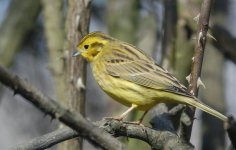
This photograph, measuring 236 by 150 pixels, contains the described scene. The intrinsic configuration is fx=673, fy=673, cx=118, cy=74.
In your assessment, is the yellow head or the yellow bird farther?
the yellow head

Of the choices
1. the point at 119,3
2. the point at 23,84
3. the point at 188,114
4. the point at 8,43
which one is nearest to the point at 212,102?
the point at 119,3

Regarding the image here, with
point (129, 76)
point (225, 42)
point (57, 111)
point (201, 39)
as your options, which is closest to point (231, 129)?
point (57, 111)

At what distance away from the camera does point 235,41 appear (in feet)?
23.2

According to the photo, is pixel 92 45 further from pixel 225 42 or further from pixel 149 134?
pixel 149 134

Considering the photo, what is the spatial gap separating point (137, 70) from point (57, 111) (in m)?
3.11

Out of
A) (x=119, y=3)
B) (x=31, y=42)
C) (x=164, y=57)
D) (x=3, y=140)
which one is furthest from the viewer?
(x=3, y=140)

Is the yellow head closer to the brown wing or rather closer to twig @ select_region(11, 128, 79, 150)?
Answer: the brown wing

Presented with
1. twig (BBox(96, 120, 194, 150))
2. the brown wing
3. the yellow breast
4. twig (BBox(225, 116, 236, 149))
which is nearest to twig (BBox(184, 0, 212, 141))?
twig (BBox(96, 120, 194, 150))

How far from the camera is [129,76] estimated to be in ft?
18.4

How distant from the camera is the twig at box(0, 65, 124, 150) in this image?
2.43 metres

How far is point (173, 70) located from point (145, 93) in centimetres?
136

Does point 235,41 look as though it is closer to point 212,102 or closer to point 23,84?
point 212,102

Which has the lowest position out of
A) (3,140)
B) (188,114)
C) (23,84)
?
(23,84)

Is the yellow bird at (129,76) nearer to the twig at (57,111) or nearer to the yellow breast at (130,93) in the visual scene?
the yellow breast at (130,93)
